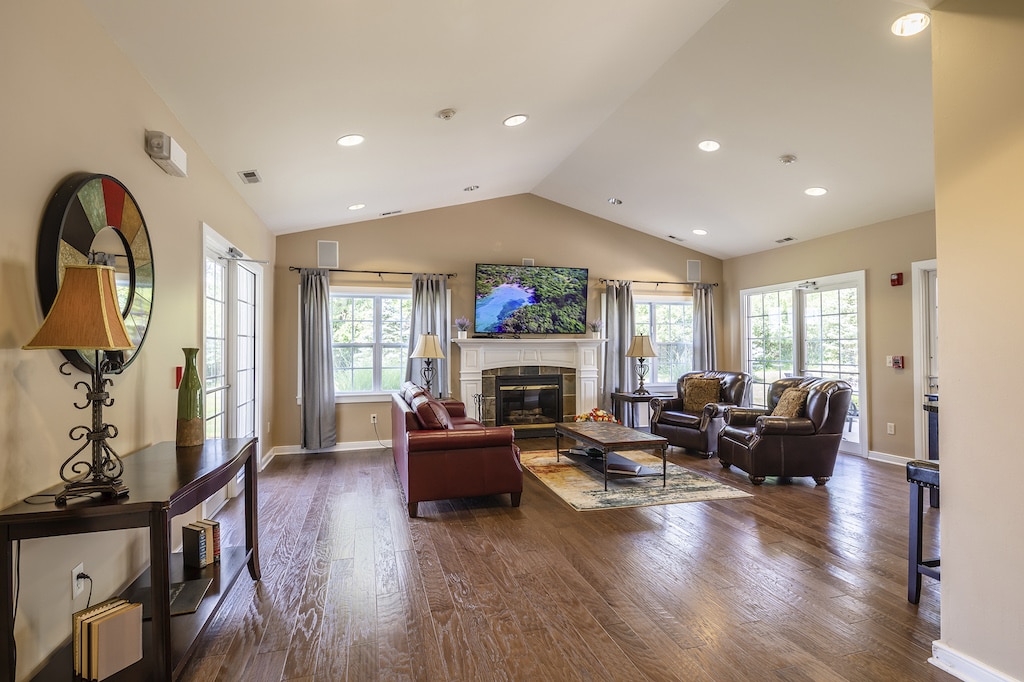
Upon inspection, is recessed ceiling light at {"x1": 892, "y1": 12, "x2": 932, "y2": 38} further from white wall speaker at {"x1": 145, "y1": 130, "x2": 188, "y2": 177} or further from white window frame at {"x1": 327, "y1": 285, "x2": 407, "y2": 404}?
white window frame at {"x1": 327, "y1": 285, "x2": 407, "y2": 404}

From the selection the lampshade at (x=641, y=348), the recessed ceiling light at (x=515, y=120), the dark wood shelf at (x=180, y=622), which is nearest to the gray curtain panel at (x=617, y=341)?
the lampshade at (x=641, y=348)

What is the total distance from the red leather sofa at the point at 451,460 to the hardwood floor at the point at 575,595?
0.61ft

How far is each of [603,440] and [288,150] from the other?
10.9ft

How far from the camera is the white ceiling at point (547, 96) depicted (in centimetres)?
254

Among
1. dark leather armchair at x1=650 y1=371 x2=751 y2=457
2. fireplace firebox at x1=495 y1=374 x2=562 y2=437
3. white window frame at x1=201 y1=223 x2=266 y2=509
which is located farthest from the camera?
fireplace firebox at x1=495 y1=374 x2=562 y2=437

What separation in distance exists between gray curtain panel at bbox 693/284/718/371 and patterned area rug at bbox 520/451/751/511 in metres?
2.70

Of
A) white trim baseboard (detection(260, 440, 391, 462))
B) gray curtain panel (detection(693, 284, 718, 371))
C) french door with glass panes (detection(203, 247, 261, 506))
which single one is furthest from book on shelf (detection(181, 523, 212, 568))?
gray curtain panel (detection(693, 284, 718, 371))

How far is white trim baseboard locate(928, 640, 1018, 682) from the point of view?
1.87 metres

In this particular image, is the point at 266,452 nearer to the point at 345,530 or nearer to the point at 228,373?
the point at 228,373

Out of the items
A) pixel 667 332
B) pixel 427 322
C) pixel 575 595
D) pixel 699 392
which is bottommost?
pixel 575 595

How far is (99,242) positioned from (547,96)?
115 inches

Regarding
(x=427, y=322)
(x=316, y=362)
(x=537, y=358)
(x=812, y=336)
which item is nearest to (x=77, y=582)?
(x=316, y=362)

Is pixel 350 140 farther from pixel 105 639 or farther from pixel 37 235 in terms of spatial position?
pixel 105 639

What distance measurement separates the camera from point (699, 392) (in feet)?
21.2
